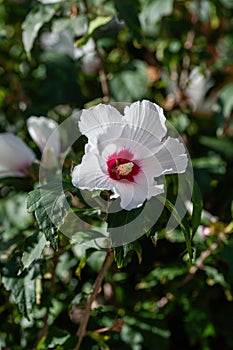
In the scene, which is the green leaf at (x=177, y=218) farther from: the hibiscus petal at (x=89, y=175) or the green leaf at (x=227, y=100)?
the green leaf at (x=227, y=100)

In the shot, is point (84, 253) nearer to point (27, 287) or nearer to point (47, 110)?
point (27, 287)

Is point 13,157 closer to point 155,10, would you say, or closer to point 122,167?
point 122,167

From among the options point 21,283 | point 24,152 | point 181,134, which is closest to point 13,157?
point 24,152

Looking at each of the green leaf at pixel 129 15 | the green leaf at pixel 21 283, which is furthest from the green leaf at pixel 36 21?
the green leaf at pixel 21 283

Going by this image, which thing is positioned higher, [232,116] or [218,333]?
[232,116]

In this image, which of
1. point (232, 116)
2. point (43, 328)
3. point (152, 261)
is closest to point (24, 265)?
point (43, 328)

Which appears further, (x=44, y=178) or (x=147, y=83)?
(x=147, y=83)

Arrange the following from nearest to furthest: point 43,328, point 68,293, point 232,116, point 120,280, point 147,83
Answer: point 43,328
point 68,293
point 120,280
point 147,83
point 232,116
